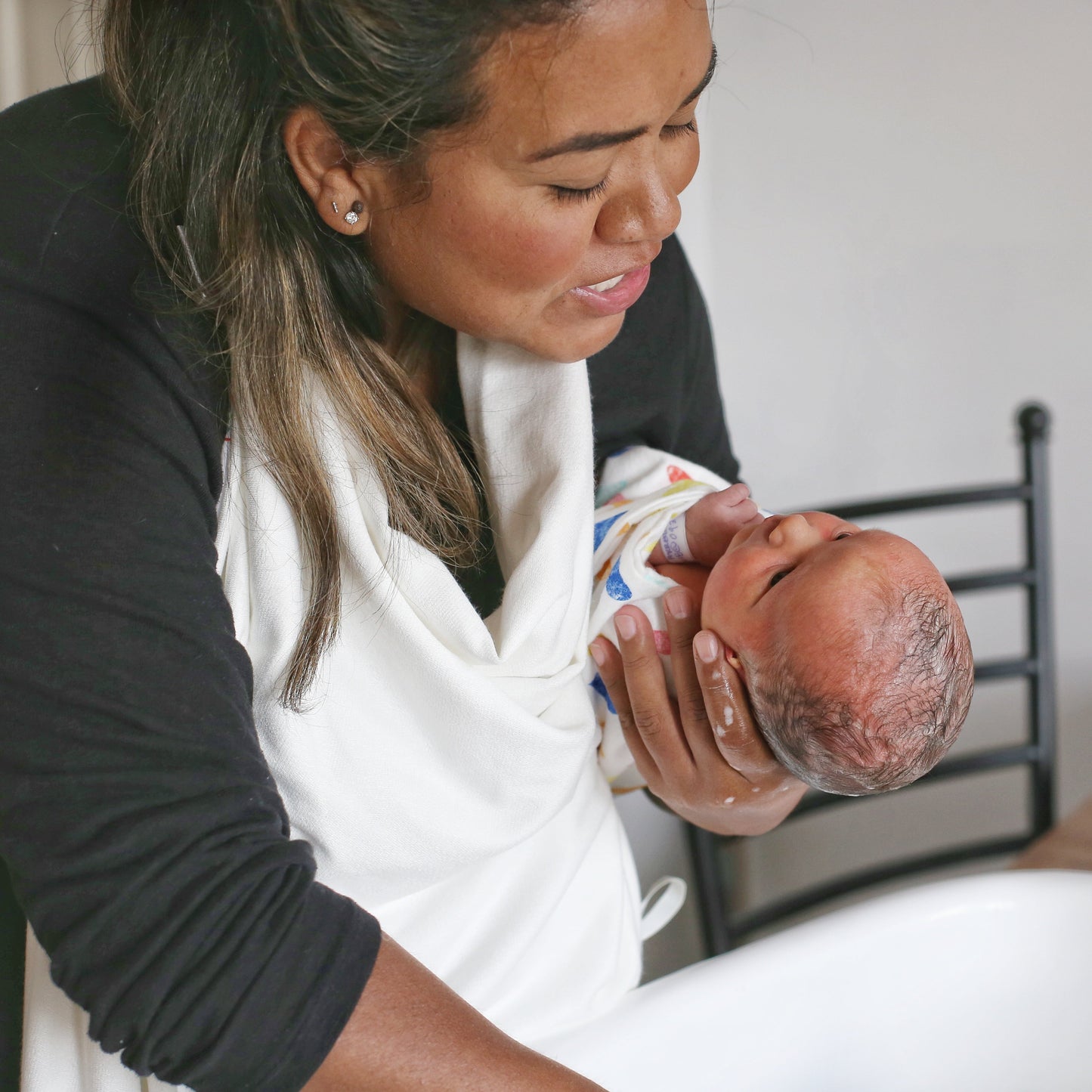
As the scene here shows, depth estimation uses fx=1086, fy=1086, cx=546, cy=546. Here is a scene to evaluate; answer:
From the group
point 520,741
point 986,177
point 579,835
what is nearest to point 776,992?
point 579,835

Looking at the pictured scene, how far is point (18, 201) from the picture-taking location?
604mm

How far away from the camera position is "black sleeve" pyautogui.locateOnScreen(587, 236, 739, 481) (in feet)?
3.12

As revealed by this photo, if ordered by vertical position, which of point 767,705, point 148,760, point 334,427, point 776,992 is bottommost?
point 776,992

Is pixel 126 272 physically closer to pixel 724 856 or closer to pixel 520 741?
pixel 520 741

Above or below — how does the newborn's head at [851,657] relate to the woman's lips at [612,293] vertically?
below

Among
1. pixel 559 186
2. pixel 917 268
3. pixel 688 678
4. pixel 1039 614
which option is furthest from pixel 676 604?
pixel 917 268

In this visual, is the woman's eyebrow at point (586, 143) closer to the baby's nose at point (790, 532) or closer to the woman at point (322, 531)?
the woman at point (322, 531)

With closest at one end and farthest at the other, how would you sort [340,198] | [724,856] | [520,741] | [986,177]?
[340,198] < [520,741] < [986,177] < [724,856]

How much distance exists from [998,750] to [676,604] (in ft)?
2.57

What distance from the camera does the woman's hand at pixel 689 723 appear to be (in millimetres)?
880

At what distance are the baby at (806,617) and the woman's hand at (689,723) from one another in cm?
2

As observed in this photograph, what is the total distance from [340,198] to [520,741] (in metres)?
0.39

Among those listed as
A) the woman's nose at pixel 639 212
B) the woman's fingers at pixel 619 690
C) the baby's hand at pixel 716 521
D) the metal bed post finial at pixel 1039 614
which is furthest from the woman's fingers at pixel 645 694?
the metal bed post finial at pixel 1039 614

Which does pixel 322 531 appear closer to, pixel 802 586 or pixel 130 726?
pixel 130 726
